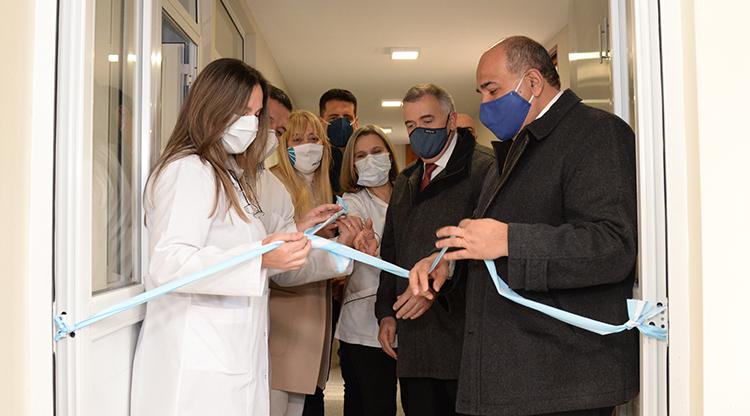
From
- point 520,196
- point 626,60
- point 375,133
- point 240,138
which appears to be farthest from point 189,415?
point 375,133

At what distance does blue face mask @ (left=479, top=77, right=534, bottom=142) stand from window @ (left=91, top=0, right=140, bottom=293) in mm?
1002

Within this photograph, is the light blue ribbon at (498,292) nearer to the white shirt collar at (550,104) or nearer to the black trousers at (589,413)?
the black trousers at (589,413)

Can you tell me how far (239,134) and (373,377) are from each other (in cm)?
134

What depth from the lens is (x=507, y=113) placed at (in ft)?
6.27

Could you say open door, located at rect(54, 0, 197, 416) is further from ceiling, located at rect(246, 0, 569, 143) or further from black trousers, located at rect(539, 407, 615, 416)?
ceiling, located at rect(246, 0, 569, 143)

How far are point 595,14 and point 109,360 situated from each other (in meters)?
1.87

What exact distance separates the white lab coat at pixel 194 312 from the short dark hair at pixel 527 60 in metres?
0.85

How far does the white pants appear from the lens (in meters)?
2.63

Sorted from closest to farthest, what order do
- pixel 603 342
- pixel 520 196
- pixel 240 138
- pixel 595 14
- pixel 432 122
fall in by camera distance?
pixel 603 342 → pixel 520 196 → pixel 240 138 → pixel 595 14 → pixel 432 122

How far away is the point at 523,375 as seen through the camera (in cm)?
165

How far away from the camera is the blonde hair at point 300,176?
9.64 feet

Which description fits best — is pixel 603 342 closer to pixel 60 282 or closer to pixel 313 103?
pixel 60 282

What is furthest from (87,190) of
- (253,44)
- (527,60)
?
(253,44)

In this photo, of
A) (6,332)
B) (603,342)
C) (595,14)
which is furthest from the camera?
(595,14)
